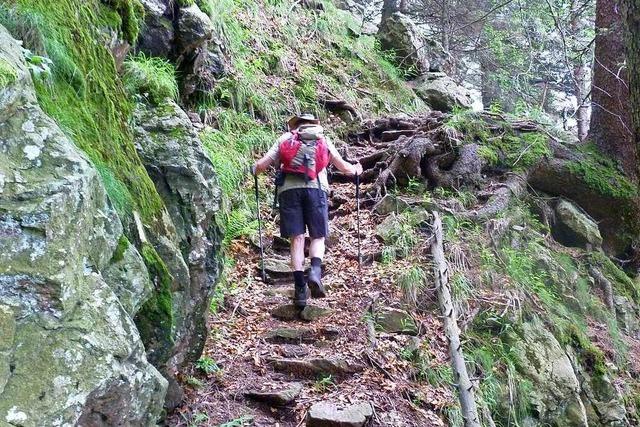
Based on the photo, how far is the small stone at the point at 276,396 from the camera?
479cm

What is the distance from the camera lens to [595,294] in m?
8.29

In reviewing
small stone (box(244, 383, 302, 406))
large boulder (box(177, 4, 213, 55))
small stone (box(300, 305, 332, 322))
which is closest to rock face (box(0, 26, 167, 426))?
small stone (box(244, 383, 302, 406))

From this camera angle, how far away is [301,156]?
6199 mm

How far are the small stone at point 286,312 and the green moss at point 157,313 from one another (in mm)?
2463

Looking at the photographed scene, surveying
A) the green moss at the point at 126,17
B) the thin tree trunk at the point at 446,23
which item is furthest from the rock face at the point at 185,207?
the thin tree trunk at the point at 446,23

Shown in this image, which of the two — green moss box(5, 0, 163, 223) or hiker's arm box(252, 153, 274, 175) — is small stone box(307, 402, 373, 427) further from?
hiker's arm box(252, 153, 274, 175)

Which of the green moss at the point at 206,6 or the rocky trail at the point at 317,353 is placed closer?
the rocky trail at the point at 317,353

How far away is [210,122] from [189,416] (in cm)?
552

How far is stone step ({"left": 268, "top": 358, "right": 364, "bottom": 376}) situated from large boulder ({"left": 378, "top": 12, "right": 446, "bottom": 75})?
453 inches

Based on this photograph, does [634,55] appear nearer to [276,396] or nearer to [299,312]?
[276,396]

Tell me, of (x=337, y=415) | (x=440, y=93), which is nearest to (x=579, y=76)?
(x=440, y=93)

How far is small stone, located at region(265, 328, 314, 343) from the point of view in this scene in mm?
5754

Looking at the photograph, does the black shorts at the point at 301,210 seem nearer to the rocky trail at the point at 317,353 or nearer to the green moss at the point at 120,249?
the rocky trail at the point at 317,353

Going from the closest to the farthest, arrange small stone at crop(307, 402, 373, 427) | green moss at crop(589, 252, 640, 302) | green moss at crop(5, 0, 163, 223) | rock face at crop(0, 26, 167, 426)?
rock face at crop(0, 26, 167, 426)
green moss at crop(5, 0, 163, 223)
small stone at crop(307, 402, 373, 427)
green moss at crop(589, 252, 640, 302)
